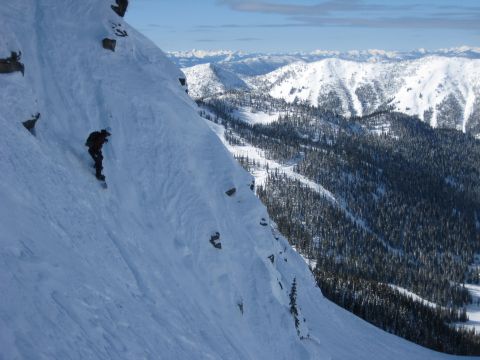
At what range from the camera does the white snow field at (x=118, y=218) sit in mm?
16844

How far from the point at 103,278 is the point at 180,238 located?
43.0 ft

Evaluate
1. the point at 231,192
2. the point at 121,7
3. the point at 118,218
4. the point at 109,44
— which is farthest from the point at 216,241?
the point at 121,7

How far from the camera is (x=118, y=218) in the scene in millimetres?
29344

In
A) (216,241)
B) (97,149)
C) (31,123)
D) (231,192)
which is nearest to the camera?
(31,123)

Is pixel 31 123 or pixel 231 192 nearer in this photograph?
pixel 31 123

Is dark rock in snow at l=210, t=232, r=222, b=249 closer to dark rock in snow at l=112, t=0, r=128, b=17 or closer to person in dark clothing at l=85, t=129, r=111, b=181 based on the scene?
person in dark clothing at l=85, t=129, r=111, b=181

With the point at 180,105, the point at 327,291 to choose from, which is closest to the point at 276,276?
the point at 180,105

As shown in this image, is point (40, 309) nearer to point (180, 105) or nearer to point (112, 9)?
point (180, 105)

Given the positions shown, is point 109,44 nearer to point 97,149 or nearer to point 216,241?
point 97,149

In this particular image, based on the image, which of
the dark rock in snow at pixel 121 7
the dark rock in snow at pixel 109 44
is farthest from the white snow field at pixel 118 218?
the dark rock in snow at pixel 121 7

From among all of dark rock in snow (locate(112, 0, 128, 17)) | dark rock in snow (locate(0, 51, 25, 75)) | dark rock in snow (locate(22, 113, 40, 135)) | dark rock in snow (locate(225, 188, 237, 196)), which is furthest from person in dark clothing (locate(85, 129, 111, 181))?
dark rock in snow (locate(112, 0, 128, 17))

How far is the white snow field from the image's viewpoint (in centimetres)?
1684

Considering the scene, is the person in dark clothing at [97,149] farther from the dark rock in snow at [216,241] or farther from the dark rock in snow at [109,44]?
the dark rock in snow at [109,44]

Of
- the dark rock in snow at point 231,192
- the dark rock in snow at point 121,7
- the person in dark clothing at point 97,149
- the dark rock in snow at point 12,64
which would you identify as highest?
the dark rock in snow at point 121,7
